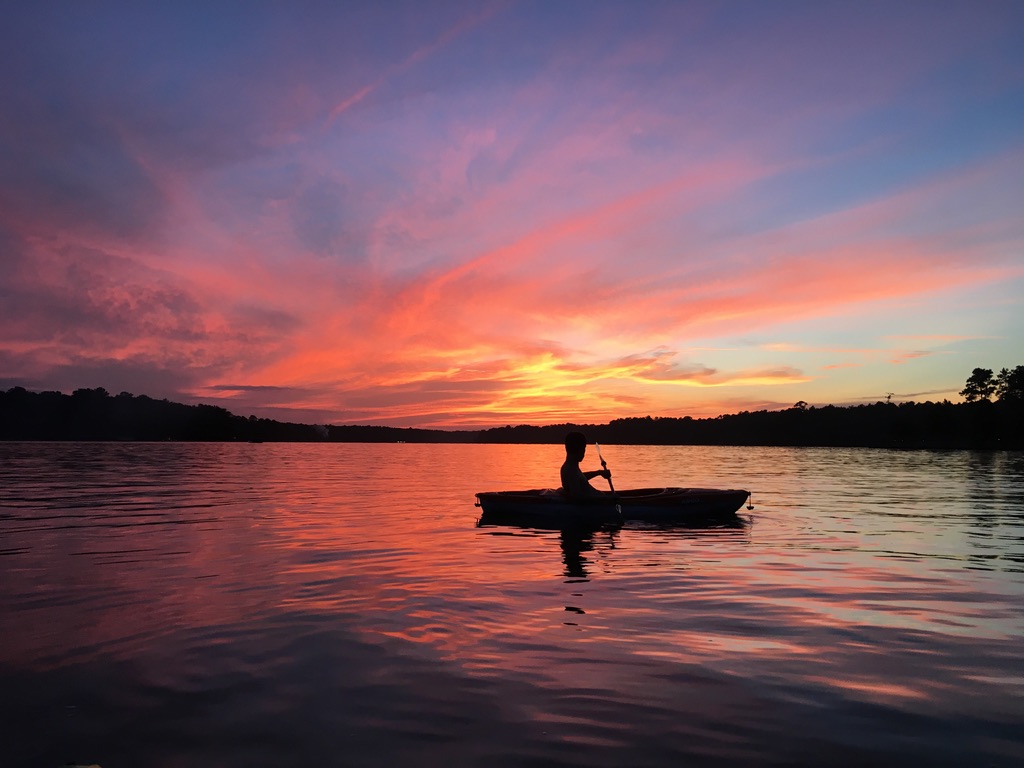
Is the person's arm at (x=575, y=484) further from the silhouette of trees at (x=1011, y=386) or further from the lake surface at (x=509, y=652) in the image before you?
the silhouette of trees at (x=1011, y=386)

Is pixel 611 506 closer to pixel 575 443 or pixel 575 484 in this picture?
pixel 575 484

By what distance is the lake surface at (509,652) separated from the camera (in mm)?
5824

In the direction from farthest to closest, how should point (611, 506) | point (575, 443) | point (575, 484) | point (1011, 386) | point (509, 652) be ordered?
1. point (1011, 386)
2. point (575, 484)
3. point (611, 506)
4. point (575, 443)
5. point (509, 652)

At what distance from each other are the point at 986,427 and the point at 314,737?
6155 inches

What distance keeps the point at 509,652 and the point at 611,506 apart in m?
14.4

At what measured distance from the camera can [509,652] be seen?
8.40 m

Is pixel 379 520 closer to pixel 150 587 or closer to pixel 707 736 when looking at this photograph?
pixel 150 587

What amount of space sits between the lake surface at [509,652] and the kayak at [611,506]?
3.41 m

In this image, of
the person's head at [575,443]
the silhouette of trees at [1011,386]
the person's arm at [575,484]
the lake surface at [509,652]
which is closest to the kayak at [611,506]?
the person's arm at [575,484]

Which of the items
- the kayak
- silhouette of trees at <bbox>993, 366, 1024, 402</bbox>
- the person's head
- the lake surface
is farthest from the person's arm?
silhouette of trees at <bbox>993, 366, 1024, 402</bbox>

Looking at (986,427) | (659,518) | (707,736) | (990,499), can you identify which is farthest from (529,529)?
(986,427)

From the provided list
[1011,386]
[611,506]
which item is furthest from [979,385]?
[611,506]

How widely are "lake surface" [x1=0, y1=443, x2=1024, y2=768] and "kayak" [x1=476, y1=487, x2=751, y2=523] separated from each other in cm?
341

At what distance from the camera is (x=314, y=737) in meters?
5.98
